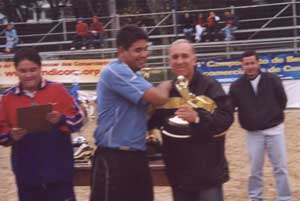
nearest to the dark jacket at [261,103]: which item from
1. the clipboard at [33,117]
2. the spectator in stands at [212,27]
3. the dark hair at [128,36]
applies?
the dark hair at [128,36]

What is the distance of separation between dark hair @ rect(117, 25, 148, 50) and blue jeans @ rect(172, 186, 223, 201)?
1.00 meters

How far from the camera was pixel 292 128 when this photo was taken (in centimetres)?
1212

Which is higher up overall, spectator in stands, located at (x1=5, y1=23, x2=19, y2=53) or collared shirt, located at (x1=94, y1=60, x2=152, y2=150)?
collared shirt, located at (x1=94, y1=60, x2=152, y2=150)

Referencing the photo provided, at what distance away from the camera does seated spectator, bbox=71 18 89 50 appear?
76.3 feet

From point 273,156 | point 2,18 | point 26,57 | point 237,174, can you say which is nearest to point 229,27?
point 237,174

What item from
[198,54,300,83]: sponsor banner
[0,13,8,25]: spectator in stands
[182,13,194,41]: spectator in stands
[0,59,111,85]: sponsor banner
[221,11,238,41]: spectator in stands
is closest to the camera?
[198,54,300,83]: sponsor banner

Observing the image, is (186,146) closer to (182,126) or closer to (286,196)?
(182,126)

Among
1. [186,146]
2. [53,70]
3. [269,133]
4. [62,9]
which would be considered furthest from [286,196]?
[62,9]

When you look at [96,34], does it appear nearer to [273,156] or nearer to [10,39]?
[10,39]

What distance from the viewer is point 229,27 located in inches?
850

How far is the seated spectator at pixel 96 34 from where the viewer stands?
76.5ft

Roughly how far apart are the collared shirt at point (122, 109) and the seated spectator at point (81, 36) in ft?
63.1

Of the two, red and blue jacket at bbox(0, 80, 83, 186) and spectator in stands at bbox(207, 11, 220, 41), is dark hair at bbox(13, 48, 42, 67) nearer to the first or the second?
red and blue jacket at bbox(0, 80, 83, 186)

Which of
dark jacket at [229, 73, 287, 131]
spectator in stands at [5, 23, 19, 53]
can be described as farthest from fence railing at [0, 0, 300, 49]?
dark jacket at [229, 73, 287, 131]
